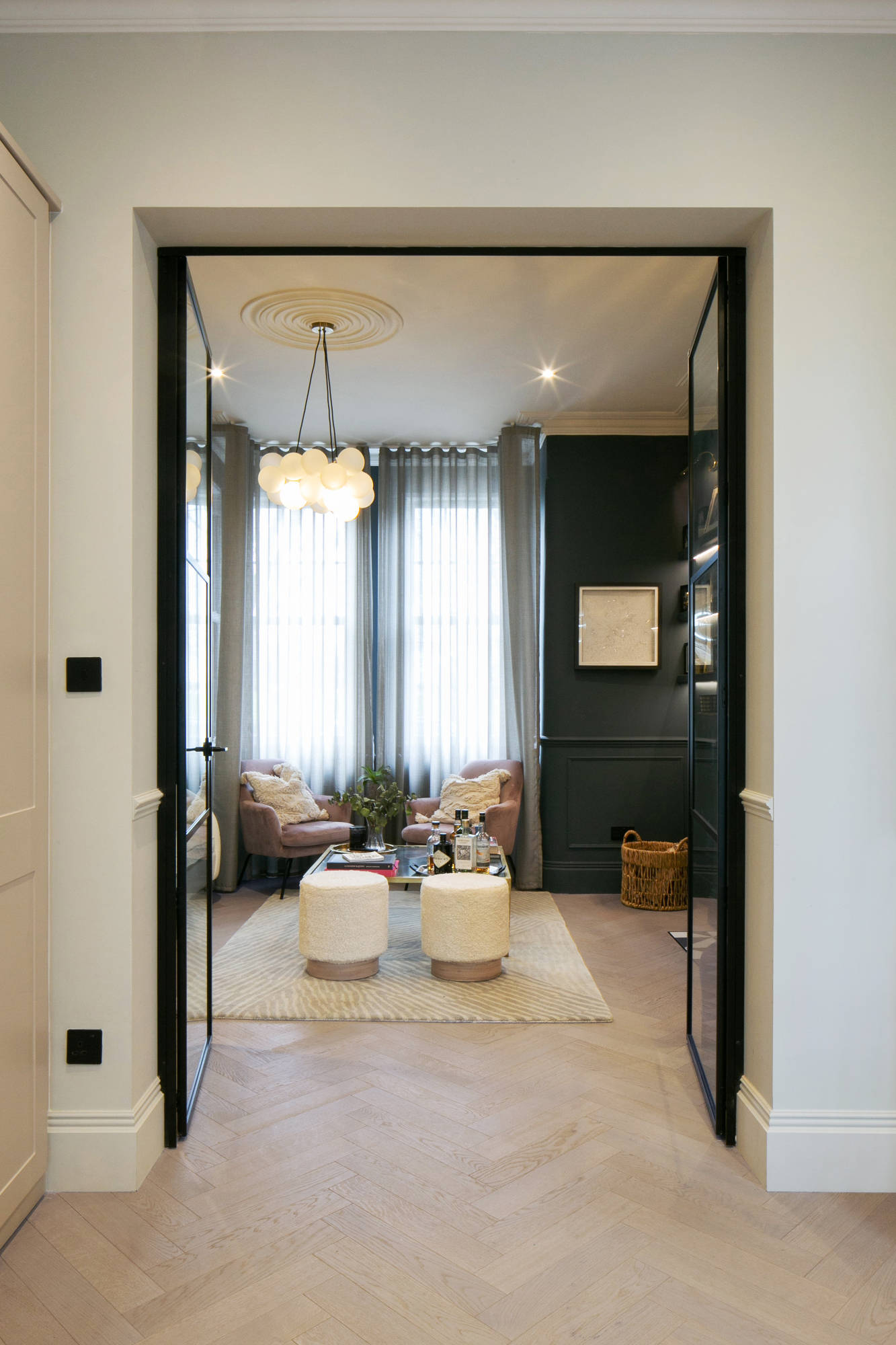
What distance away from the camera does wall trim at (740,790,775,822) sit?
2.25m

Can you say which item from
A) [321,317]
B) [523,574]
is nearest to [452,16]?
[321,317]

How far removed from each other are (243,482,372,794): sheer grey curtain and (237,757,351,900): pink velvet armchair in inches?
23.3

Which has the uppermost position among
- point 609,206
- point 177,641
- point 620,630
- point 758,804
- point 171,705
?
point 609,206

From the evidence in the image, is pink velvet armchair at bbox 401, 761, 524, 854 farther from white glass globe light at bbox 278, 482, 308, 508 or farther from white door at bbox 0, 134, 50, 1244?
white door at bbox 0, 134, 50, 1244

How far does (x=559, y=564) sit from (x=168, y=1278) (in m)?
4.73

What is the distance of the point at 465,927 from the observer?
3.86 m

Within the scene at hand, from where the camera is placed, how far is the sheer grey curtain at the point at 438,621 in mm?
6293

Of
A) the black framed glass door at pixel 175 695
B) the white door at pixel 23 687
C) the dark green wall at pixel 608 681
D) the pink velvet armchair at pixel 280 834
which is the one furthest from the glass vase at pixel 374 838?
the white door at pixel 23 687

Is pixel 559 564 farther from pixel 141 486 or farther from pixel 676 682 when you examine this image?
pixel 141 486

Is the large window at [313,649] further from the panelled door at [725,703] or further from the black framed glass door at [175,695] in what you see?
the panelled door at [725,703]

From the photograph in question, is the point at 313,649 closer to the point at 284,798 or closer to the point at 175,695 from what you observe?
the point at 284,798

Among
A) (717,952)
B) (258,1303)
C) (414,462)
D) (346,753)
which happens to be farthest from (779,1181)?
(414,462)

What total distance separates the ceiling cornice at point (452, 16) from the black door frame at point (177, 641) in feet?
1.69

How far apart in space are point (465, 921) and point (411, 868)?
77cm
